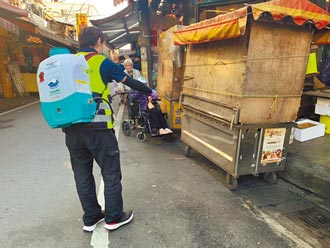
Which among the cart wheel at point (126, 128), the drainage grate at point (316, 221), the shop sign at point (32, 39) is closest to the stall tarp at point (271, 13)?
the drainage grate at point (316, 221)

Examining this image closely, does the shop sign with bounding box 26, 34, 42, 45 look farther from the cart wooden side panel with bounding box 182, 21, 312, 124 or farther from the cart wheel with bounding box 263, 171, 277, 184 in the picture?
the cart wheel with bounding box 263, 171, 277, 184

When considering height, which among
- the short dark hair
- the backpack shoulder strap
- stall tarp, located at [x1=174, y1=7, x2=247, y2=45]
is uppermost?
stall tarp, located at [x1=174, y1=7, x2=247, y2=45]

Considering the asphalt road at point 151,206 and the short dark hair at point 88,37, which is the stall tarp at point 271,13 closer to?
the short dark hair at point 88,37

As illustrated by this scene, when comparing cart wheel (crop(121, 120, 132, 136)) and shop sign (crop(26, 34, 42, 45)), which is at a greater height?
shop sign (crop(26, 34, 42, 45))

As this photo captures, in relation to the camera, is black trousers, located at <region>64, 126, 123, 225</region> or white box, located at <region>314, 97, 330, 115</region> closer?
black trousers, located at <region>64, 126, 123, 225</region>

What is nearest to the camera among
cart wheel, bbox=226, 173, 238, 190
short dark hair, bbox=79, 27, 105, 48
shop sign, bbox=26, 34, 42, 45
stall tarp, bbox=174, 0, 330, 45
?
short dark hair, bbox=79, 27, 105, 48

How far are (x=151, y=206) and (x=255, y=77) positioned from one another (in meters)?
2.06

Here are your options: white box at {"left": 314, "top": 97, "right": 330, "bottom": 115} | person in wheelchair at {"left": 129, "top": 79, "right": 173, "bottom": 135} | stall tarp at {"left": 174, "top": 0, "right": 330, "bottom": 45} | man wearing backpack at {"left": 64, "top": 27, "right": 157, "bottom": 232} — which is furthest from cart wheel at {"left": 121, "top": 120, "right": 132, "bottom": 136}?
white box at {"left": 314, "top": 97, "right": 330, "bottom": 115}

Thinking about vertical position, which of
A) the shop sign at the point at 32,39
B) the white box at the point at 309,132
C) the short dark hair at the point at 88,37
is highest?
the shop sign at the point at 32,39

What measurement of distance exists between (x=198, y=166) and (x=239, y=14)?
2.57 metres

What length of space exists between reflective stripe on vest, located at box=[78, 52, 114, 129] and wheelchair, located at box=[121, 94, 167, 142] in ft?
10.6

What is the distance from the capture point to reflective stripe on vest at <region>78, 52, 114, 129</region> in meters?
2.41

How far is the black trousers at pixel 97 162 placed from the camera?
2506 millimetres

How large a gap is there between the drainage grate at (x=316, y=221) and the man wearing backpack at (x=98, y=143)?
1.96m
